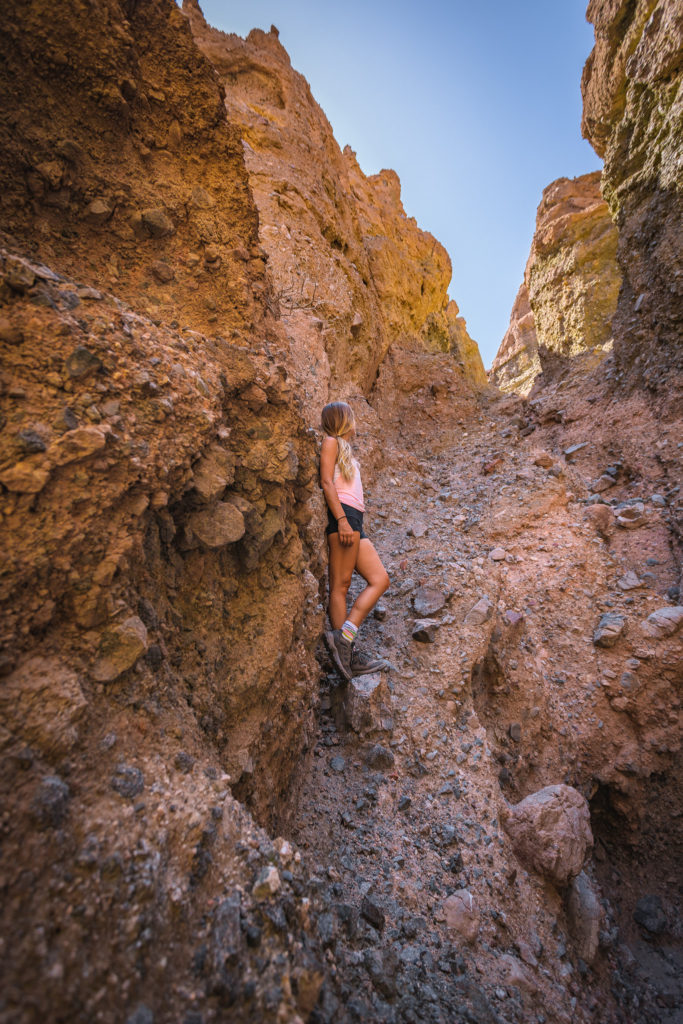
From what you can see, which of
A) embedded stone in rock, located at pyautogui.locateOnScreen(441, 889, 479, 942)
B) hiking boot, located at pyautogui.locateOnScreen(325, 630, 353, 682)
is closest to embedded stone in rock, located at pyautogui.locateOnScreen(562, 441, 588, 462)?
hiking boot, located at pyautogui.locateOnScreen(325, 630, 353, 682)

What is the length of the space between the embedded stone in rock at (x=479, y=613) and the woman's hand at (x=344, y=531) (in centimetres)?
127

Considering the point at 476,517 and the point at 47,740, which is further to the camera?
the point at 476,517

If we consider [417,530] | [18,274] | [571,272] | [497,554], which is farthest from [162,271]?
[571,272]

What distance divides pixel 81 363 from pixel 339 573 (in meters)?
2.21

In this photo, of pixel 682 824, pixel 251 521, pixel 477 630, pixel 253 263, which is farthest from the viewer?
pixel 477 630

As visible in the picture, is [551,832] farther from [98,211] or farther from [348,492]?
[98,211]

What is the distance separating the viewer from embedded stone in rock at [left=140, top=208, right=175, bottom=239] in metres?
1.97

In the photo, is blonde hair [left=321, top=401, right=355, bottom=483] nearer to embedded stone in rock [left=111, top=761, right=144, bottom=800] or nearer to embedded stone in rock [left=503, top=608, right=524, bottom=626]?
embedded stone in rock [left=503, top=608, right=524, bottom=626]

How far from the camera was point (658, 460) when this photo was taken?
4.62 metres

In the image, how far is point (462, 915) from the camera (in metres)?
2.06

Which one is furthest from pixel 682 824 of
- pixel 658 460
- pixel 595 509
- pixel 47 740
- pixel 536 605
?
pixel 47 740

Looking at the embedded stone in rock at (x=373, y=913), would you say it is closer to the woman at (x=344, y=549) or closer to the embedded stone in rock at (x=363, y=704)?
the embedded stone in rock at (x=363, y=704)

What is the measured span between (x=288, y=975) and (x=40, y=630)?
1129 mm

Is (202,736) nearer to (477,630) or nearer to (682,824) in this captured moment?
(477,630)
